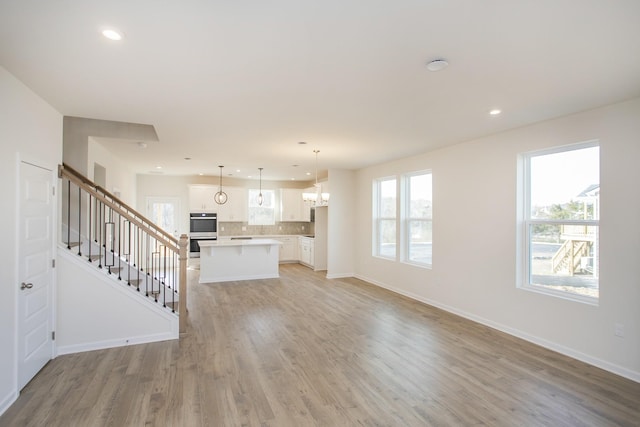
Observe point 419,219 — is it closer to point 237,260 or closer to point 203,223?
point 237,260

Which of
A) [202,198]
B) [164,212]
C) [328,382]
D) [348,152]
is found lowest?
[328,382]

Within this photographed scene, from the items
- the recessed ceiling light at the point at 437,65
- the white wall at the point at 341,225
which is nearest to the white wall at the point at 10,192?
the recessed ceiling light at the point at 437,65

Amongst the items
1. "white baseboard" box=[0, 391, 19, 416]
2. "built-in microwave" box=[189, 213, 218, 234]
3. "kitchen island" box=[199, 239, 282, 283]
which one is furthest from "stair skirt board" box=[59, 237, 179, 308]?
"built-in microwave" box=[189, 213, 218, 234]

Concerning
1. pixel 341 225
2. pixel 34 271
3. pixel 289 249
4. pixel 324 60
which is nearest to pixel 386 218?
pixel 341 225

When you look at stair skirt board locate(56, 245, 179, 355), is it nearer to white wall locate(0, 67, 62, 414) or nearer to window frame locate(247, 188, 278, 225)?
white wall locate(0, 67, 62, 414)

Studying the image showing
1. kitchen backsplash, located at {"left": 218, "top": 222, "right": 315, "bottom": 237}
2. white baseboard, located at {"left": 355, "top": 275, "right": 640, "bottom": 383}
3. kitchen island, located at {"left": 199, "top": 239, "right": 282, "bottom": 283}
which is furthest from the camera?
kitchen backsplash, located at {"left": 218, "top": 222, "right": 315, "bottom": 237}

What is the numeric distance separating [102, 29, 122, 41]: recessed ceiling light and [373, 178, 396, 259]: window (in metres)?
5.56

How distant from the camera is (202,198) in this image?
30.6 ft

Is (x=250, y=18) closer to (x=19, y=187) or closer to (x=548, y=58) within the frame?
(x=548, y=58)

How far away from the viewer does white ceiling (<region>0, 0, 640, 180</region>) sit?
6.08 ft

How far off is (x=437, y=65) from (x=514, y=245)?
289cm

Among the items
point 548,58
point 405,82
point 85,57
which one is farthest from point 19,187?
point 548,58

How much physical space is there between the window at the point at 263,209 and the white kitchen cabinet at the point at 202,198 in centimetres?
120

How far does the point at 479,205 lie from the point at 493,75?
2.50 meters
